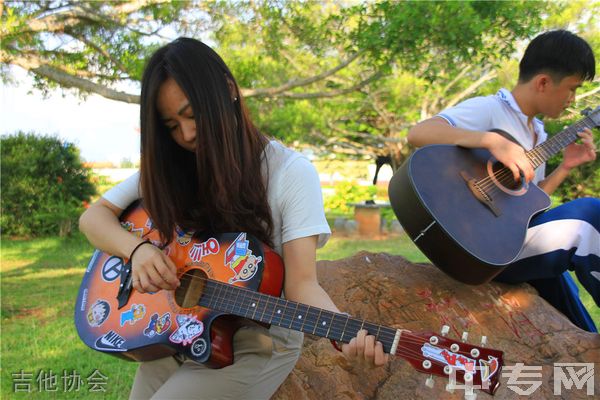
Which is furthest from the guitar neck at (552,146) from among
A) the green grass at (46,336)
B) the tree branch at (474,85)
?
the tree branch at (474,85)

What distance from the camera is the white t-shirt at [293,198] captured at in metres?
→ 1.94

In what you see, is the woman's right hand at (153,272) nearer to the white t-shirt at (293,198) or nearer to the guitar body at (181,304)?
the guitar body at (181,304)

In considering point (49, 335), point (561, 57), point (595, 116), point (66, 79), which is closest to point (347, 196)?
A: point (66, 79)

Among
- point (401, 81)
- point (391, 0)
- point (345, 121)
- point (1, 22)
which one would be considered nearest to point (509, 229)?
point (391, 0)

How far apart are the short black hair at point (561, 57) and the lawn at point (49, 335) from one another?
2.72m

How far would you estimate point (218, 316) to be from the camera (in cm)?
190

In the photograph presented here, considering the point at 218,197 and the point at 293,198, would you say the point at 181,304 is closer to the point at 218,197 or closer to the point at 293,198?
the point at 218,197

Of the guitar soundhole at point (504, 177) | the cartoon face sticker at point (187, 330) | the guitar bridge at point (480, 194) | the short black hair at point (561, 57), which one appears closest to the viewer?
the cartoon face sticker at point (187, 330)

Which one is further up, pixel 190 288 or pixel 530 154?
pixel 530 154

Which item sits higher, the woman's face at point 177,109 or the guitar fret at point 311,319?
the woman's face at point 177,109

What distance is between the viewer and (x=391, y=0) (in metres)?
5.53

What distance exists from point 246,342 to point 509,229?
1261mm

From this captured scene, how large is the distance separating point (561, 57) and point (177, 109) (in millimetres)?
1908

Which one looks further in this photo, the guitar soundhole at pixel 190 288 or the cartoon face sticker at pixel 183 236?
the cartoon face sticker at pixel 183 236
